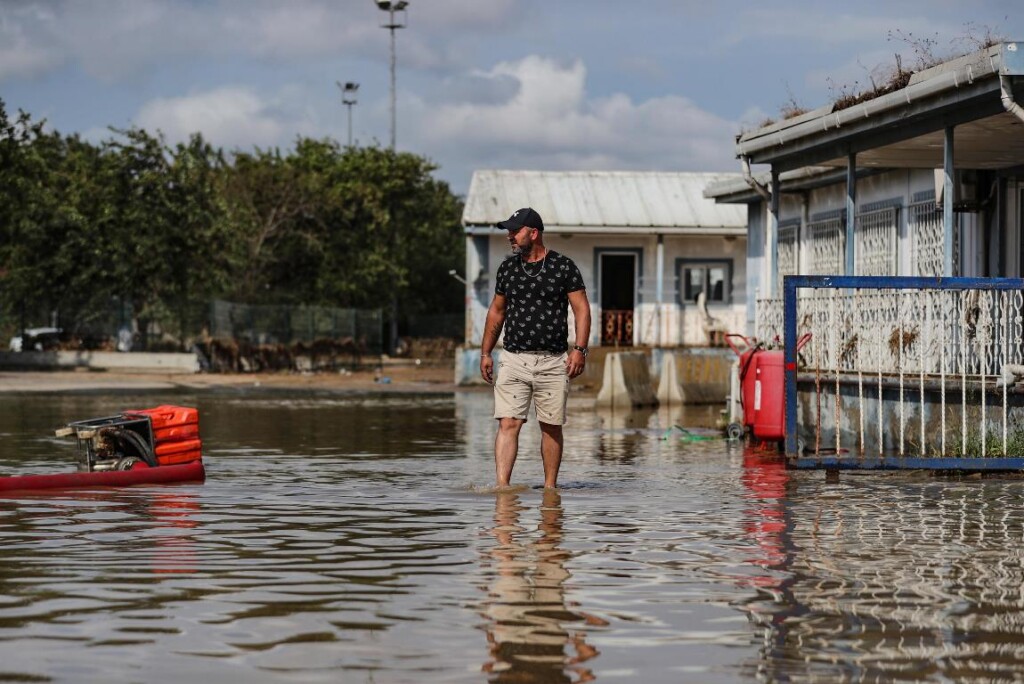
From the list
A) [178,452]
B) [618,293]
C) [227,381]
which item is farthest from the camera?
[618,293]

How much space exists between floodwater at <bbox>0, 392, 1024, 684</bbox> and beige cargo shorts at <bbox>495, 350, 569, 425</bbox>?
2.10ft

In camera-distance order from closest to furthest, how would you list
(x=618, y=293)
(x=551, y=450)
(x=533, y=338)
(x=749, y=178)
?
(x=533, y=338) → (x=551, y=450) → (x=749, y=178) → (x=618, y=293)

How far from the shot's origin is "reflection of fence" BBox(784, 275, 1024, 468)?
1384cm

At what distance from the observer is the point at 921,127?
17.2 metres

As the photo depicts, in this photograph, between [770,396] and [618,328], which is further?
[618,328]

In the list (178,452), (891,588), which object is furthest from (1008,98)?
(891,588)

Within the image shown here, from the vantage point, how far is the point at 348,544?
9.36 metres

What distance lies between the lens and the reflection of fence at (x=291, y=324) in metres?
48.6

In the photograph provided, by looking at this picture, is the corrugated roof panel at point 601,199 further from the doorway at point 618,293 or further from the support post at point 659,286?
the doorway at point 618,293

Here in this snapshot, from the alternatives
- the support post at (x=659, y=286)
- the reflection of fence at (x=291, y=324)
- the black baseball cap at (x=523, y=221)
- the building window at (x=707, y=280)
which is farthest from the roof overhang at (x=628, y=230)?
the black baseball cap at (x=523, y=221)

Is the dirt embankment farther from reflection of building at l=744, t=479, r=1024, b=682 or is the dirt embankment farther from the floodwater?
reflection of building at l=744, t=479, r=1024, b=682

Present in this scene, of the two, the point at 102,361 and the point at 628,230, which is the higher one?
the point at 628,230

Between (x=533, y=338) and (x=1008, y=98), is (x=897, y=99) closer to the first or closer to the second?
(x=1008, y=98)

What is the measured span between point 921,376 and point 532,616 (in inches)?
320
